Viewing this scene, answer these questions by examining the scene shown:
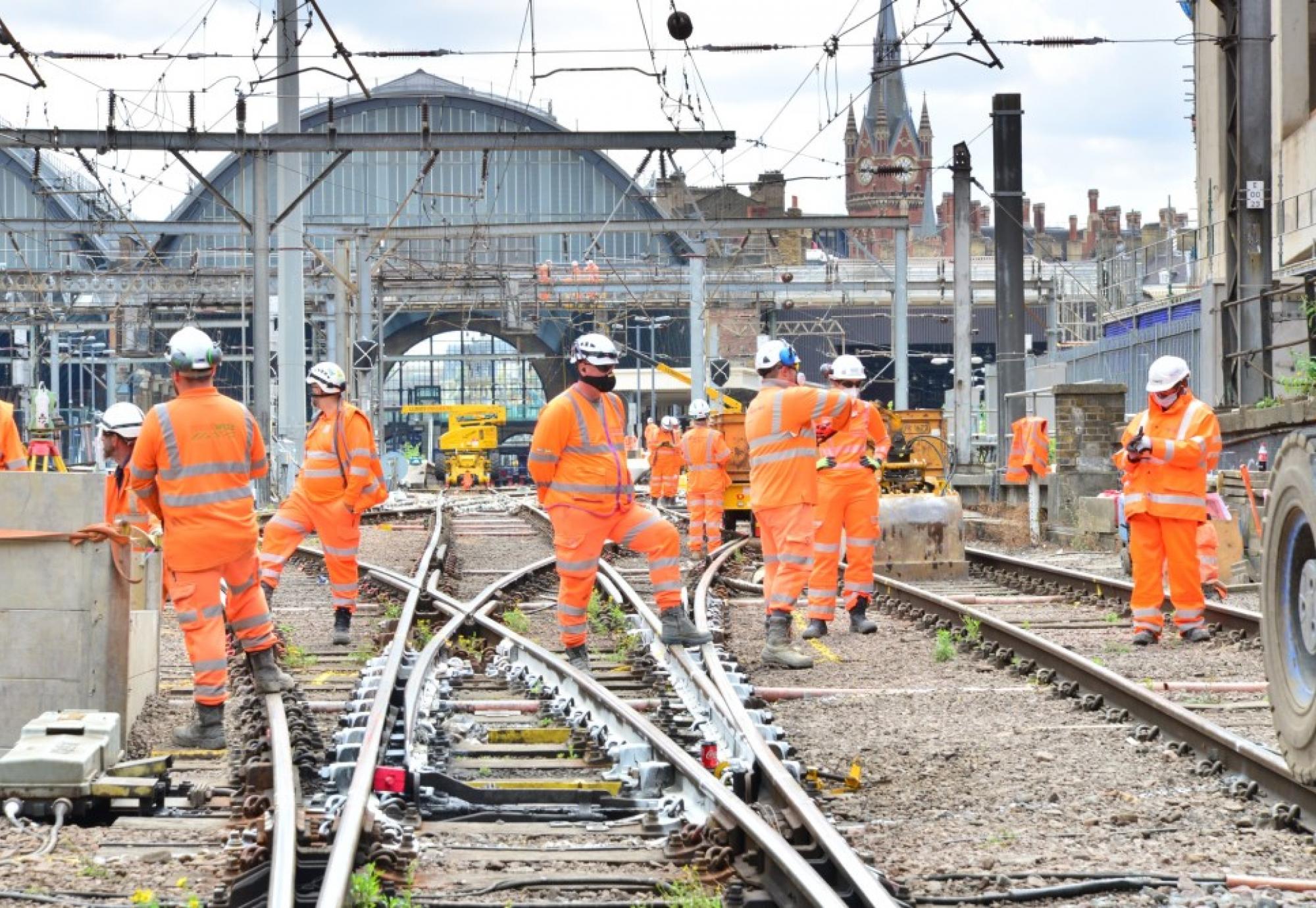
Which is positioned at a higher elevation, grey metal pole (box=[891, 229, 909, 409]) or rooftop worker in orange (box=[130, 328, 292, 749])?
grey metal pole (box=[891, 229, 909, 409])

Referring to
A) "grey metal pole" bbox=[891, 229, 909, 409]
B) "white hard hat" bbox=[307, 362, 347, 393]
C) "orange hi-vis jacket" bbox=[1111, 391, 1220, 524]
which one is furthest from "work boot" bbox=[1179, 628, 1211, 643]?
"grey metal pole" bbox=[891, 229, 909, 409]

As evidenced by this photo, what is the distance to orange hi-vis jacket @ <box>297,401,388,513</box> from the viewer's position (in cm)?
1151

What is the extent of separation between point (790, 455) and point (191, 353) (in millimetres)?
3524

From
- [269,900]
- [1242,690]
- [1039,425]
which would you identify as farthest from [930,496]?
[269,900]

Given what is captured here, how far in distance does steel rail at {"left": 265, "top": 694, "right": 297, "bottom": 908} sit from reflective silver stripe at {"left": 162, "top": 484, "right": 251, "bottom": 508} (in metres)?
0.96

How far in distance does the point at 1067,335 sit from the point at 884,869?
68319 mm

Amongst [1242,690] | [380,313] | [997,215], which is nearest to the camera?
[1242,690]

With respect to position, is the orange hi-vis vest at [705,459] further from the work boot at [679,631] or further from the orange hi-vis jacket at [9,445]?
the work boot at [679,631]

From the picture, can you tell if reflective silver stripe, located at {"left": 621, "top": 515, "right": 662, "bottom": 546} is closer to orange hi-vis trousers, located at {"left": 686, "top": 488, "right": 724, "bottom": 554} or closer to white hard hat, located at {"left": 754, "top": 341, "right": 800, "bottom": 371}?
white hard hat, located at {"left": 754, "top": 341, "right": 800, "bottom": 371}

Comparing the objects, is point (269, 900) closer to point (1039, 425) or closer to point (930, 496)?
point (930, 496)

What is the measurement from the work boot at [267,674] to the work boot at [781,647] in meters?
2.94

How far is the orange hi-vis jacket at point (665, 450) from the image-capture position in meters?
29.3

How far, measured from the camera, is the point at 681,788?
251 inches

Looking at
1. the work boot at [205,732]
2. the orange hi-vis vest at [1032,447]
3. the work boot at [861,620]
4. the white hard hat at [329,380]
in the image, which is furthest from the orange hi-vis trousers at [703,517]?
the work boot at [205,732]
